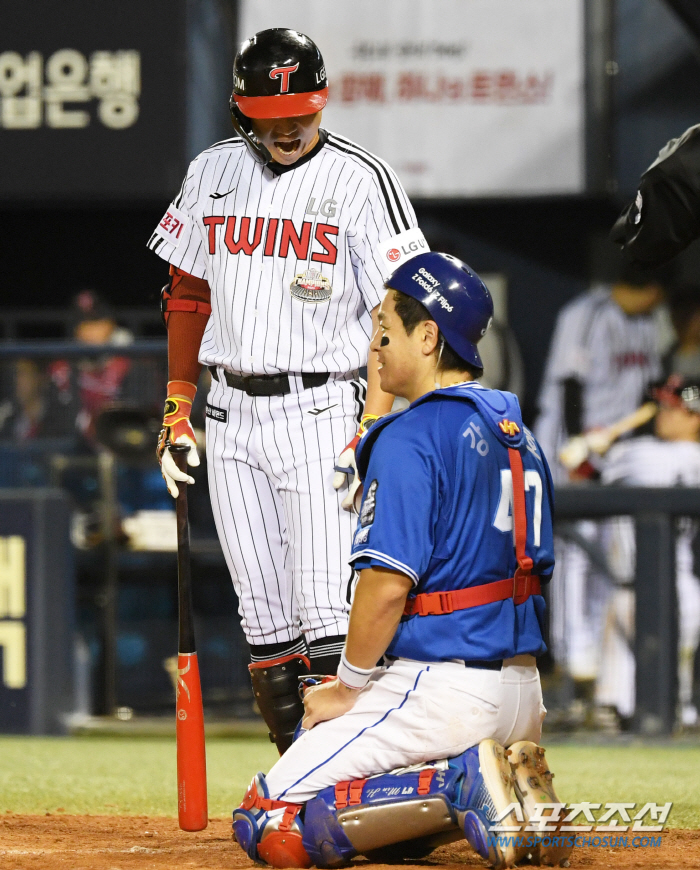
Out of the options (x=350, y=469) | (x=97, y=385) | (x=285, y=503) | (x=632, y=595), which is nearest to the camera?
(x=350, y=469)

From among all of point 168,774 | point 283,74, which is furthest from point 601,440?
point 283,74

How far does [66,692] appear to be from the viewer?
21.7 feet

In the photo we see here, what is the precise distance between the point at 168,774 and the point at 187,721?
172 cm

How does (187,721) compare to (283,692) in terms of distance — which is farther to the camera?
(283,692)

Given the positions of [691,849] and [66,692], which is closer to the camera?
[691,849]

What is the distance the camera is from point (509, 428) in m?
3.12

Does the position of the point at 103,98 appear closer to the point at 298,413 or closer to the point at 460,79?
the point at 460,79

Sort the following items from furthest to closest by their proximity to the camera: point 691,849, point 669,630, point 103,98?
point 103,98
point 669,630
point 691,849

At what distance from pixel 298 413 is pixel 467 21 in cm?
651

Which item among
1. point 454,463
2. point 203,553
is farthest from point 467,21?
point 454,463

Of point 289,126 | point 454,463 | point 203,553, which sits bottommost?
point 203,553

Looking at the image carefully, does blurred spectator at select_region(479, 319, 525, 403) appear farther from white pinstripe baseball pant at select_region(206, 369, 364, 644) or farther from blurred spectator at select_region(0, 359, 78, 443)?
white pinstripe baseball pant at select_region(206, 369, 364, 644)

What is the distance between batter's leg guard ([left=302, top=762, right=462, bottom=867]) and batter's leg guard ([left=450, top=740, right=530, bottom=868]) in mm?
35

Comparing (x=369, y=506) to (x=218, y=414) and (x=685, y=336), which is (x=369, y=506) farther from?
(x=685, y=336)
